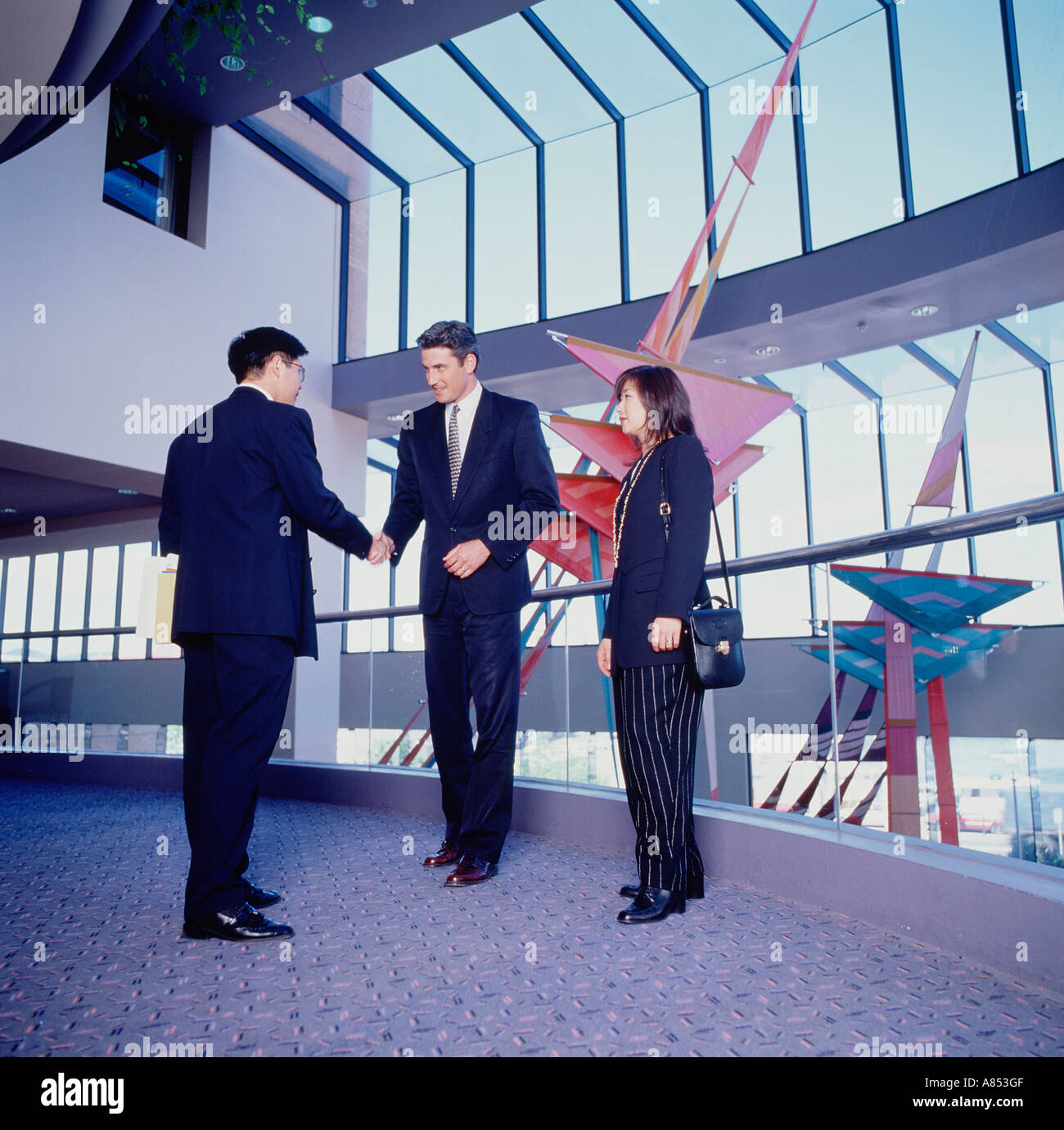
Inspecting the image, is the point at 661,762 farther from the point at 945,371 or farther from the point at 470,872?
the point at 945,371

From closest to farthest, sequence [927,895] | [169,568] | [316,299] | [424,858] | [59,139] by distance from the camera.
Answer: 1. [927,895]
2. [169,568]
3. [424,858]
4. [59,139]
5. [316,299]

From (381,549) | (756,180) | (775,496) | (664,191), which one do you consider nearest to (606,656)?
(381,549)

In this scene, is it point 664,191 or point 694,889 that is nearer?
point 694,889

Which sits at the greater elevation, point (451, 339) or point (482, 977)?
point (451, 339)

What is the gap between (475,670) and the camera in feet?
8.09

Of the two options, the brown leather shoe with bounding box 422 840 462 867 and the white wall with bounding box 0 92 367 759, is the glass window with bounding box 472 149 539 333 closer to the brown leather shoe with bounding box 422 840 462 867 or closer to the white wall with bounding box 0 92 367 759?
the white wall with bounding box 0 92 367 759

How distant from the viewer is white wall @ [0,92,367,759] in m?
6.00

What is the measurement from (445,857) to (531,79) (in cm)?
802

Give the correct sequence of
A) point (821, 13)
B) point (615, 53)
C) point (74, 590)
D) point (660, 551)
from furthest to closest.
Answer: point (74, 590), point (615, 53), point (821, 13), point (660, 551)

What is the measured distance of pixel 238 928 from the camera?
188cm

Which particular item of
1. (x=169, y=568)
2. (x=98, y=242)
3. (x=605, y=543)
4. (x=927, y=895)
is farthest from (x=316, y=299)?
(x=927, y=895)

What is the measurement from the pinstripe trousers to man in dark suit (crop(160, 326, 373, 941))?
2.67 feet

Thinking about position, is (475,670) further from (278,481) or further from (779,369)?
(779,369)
